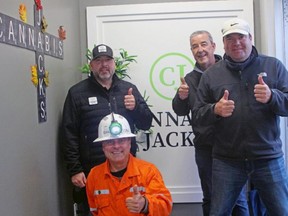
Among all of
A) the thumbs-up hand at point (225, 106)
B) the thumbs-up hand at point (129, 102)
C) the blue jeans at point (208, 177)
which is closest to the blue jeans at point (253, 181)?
the thumbs-up hand at point (225, 106)

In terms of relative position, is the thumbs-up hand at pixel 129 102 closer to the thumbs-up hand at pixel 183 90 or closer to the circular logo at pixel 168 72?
the thumbs-up hand at pixel 183 90

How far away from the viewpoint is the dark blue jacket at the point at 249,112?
1.93 metres

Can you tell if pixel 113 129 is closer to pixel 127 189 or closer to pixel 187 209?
pixel 127 189

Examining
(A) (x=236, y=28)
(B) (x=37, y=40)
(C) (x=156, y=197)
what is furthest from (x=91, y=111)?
(A) (x=236, y=28)

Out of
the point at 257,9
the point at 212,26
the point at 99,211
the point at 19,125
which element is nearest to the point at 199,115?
the point at 99,211

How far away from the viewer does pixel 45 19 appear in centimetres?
238

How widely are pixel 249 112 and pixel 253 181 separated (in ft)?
1.24

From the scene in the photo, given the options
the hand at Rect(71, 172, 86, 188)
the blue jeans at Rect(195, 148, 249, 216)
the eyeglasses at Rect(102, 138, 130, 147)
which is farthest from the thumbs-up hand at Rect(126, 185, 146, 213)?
the blue jeans at Rect(195, 148, 249, 216)

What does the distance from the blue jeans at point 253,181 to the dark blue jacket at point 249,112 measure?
0.15 ft

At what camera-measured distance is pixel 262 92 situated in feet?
5.98

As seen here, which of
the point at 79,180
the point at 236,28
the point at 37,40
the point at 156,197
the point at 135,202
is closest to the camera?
the point at 135,202

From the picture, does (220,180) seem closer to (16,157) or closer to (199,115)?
(199,115)

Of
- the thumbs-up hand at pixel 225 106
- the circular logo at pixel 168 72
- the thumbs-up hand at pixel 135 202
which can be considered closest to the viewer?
the thumbs-up hand at pixel 135 202

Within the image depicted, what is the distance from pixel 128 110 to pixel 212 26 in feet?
4.35
